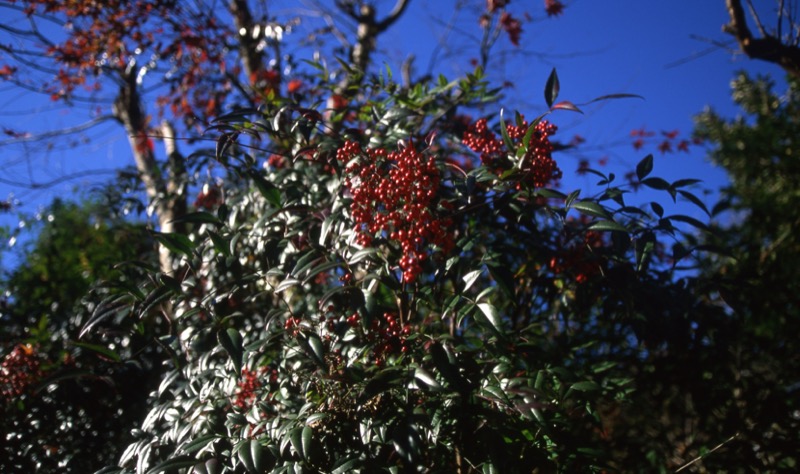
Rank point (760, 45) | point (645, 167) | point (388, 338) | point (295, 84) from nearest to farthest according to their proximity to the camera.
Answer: point (388, 338), point (645, 167), point (760, 45), point (295, 84)

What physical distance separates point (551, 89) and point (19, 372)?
2.25m

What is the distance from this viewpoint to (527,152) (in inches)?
61.1

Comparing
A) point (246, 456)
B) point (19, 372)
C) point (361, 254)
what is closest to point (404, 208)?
point (361, 254)

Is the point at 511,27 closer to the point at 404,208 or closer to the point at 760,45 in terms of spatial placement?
the point at 760,45

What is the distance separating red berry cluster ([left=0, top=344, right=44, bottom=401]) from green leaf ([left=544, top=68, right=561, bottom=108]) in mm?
2163

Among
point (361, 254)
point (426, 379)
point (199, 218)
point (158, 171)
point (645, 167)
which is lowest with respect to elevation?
point (426, 379)

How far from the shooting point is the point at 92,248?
436 cm

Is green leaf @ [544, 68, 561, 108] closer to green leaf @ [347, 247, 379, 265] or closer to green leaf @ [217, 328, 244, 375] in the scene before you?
green leaf @ [347, 247, 379, 265]

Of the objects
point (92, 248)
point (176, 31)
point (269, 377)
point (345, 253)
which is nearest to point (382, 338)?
point (345, 253)

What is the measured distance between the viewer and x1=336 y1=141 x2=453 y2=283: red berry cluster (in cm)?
143

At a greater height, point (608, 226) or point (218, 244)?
point (218, 244)

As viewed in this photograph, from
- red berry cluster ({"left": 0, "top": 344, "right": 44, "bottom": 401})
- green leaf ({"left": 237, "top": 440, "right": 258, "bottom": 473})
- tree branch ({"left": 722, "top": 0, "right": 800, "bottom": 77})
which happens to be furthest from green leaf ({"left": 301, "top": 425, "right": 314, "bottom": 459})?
tree branch ({"left": 722, "top": 0, "right": 800, "bottom": 77})

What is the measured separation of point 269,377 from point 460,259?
741 millimetres

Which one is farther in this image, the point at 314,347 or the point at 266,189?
the point at 266,189
